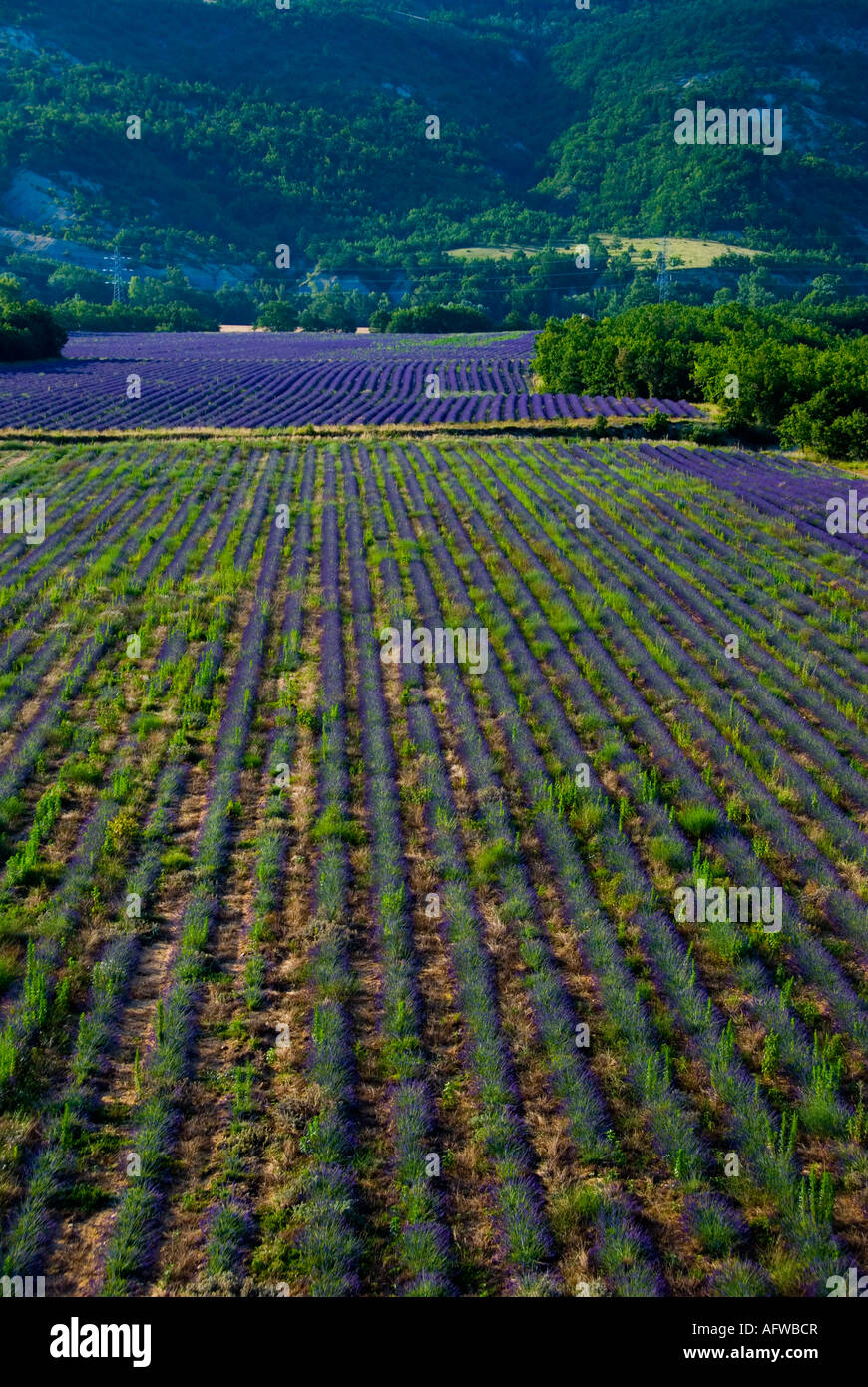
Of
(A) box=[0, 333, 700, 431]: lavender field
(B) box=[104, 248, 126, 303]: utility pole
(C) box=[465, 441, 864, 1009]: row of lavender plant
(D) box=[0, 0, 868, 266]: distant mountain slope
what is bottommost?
(C) box=[465, 441, 864, 1009]: row of lavender plant

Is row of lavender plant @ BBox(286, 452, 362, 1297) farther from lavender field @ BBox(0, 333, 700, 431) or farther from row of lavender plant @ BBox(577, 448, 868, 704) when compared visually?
lavender field @ BBox(0, 333, 700, 431)

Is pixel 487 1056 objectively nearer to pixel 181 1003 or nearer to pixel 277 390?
pixel 181 1003

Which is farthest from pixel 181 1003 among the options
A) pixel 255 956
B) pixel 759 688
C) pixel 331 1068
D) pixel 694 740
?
pixel 759 688

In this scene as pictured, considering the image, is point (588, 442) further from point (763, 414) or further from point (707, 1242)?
point (707, 1242)

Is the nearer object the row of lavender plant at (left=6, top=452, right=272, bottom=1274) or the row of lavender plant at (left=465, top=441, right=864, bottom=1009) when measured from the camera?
the row of lavender plant at (left=6, top=452, right=272, bottom=1274)

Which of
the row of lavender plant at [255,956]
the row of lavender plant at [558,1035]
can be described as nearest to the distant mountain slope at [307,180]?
the row of lavender plant at [255,956]

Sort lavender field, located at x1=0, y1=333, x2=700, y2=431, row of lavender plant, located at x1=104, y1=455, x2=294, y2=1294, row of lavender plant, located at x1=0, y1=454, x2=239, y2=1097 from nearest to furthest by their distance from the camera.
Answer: row of lavender plant, located at x1=104, y1=455, x2=294, y2=1294, row of lavender plant, located at x1=0, y1=454, x2=239, y2=1097, lavender field, located at x1=0, y1=333, x2=700, y2=431

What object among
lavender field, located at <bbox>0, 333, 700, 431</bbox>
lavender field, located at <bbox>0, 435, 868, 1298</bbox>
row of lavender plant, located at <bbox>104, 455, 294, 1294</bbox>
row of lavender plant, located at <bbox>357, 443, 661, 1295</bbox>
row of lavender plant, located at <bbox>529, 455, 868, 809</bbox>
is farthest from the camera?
lavender field, located at <bbox>0, 333, 700, 431</bbox>

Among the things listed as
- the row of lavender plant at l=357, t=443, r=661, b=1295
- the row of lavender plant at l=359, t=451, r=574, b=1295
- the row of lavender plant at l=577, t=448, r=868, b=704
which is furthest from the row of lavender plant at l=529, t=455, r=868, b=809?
the row of lavender plant at l=359, t=451, r=574, b=1295

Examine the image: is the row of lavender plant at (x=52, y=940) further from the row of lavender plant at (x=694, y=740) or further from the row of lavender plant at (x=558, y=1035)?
the row of lavender plant at (x=694, y=740)
